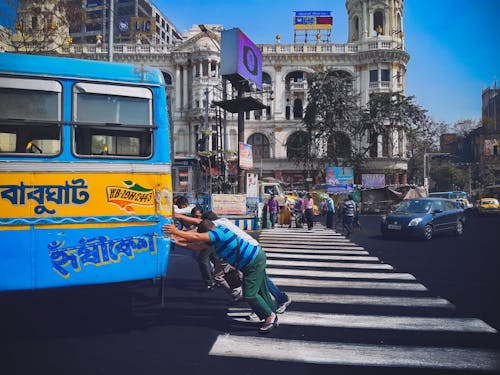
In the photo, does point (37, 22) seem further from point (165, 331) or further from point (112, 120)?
point (165, 331)

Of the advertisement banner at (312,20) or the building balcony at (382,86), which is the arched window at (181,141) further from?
the building balcony at (382,86)

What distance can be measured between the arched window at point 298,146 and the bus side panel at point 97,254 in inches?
1555

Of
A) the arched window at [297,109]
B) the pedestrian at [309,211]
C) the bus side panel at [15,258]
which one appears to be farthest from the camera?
the arched window at [297,109]

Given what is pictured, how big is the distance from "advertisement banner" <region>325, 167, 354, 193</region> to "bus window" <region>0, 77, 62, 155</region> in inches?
1217

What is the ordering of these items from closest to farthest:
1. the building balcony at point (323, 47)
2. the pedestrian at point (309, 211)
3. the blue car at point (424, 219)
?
1. the blue car at point (424, 219)
2. the pedestrian at point (309, 211)
3. the building balcony at point (323, 47)

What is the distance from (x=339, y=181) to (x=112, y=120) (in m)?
30.7

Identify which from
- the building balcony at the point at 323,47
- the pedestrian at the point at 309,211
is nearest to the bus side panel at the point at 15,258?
the pedestrian at the point at 309,211

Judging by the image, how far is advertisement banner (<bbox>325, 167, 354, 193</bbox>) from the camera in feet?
112

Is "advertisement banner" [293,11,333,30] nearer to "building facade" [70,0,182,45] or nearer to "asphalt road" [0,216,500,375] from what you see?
"building facade" [70,0,182,45]

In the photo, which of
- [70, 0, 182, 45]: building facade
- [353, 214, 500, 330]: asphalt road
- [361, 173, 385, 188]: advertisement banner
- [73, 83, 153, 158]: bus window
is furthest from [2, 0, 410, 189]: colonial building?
[73, 83, 153, 158]: bus window

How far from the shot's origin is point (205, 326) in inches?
214

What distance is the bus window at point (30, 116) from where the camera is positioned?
4727 millimetres

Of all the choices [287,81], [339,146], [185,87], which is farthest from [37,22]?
[287,81]

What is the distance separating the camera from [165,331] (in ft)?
17.1
